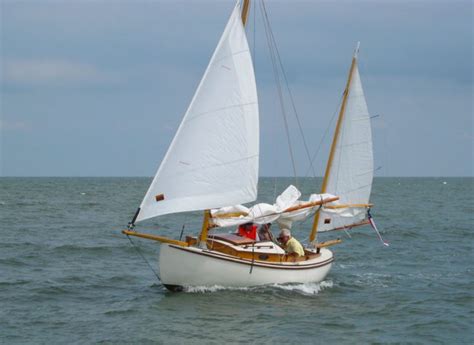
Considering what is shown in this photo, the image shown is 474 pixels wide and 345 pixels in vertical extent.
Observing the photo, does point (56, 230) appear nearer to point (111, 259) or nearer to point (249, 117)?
point (111, 259)

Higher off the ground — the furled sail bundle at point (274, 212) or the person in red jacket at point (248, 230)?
the furled sail bundle at point (274, 212)

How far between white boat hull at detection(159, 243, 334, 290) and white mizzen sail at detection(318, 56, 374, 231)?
190 inches

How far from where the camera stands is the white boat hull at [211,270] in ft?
70.5

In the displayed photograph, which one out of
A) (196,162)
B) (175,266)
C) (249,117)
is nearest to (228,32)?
(249,117)

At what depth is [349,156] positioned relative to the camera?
2705 centimetres

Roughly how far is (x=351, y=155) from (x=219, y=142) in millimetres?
7350

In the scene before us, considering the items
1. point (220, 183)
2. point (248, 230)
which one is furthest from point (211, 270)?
point (220, 183)

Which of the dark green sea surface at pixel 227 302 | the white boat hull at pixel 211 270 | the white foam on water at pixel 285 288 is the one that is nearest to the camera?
the dark green sea surface at pixel 227 302

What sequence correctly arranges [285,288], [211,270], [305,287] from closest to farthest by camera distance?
[211,270]
[285,288]
[305,287]

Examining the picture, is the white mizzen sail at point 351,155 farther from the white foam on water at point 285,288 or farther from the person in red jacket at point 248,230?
the person in red jacket at point 248,230

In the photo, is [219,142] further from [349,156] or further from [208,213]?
[349,156]

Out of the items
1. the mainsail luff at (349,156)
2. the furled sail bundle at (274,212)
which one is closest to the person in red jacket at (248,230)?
the furled sail bundle at (274,212)

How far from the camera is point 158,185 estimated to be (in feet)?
67.9

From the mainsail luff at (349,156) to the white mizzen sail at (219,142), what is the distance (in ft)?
19.8
